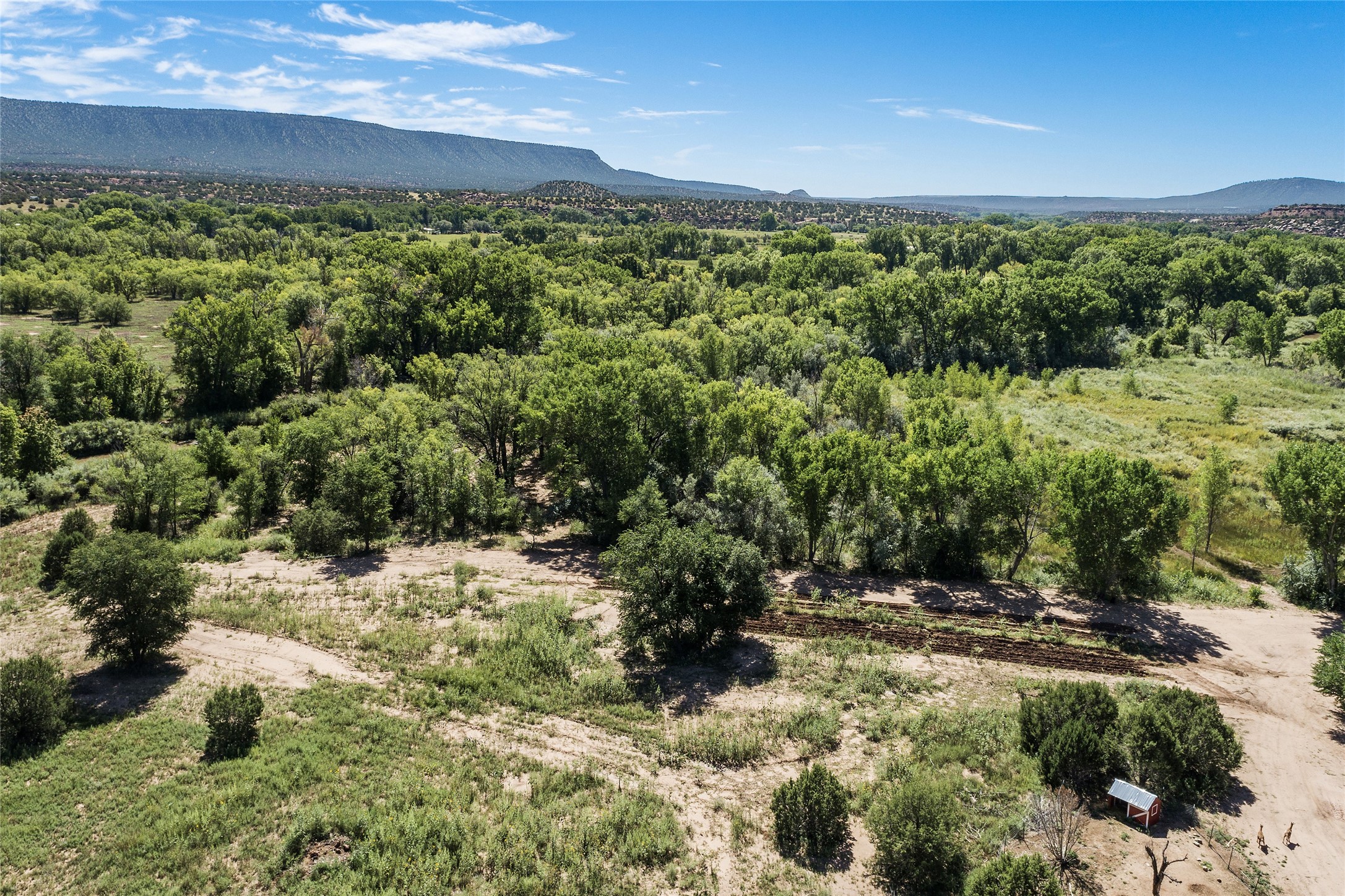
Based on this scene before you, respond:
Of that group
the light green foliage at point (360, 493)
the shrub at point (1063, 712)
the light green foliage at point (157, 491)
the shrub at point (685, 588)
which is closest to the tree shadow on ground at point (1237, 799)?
the shrub at point (1063, 712)

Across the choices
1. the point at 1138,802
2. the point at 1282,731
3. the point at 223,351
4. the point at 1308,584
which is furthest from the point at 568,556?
the point at 223,351

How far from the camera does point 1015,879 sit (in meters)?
14.8

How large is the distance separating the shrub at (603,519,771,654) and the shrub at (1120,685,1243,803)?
41.3 ft

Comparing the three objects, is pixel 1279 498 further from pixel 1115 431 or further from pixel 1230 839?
pixel 1115 431

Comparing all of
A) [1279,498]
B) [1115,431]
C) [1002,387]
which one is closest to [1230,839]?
[1279,498]

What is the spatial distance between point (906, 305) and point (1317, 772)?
62.7 meters

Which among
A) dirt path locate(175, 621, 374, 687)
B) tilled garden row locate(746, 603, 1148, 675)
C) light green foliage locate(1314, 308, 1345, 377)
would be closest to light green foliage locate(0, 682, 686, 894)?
dirt path locate(175, 621, 374, 687)

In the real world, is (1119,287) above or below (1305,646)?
above

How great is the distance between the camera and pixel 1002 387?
70.1m

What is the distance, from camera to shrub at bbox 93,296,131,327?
76.9m

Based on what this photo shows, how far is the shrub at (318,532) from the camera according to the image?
3466 cm

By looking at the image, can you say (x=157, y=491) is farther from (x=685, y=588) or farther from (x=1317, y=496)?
(x=1317, y=496)

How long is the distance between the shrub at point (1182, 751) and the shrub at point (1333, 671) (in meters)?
4.94

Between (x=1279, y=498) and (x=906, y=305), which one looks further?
(x=906, y=305)
